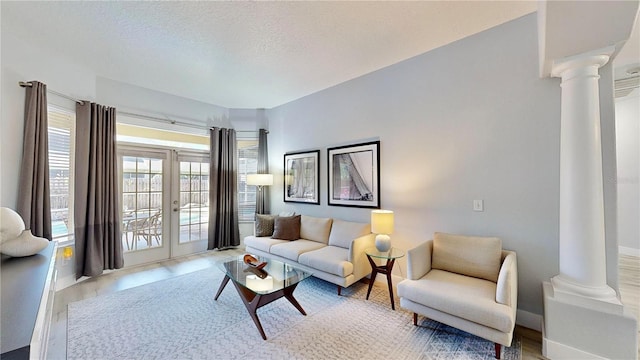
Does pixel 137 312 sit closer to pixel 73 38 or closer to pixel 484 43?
pixel 73 38

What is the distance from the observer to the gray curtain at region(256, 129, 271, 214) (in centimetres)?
507

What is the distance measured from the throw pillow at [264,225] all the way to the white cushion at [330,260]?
1.12 m

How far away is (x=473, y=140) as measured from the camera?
2.69m

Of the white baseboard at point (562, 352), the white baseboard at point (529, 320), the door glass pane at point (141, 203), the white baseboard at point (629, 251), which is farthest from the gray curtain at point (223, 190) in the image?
the white baseboard at point (629, 251)

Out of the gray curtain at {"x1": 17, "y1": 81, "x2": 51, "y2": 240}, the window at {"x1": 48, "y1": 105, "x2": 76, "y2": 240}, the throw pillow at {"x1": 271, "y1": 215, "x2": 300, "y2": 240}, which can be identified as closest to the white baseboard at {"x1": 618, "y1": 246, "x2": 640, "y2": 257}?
the throw pillow at {"x1": 271, "y1": 215, "x2": 300, "y2": 240}

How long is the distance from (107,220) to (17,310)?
324cm

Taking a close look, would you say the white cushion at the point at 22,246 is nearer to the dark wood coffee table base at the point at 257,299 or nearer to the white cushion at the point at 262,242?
the dark wood coffee table base at the point at 257,299

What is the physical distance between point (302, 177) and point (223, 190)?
5.39 ft

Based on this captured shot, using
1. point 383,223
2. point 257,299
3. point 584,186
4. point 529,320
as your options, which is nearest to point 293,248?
point 257,299

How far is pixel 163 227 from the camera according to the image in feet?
14.5

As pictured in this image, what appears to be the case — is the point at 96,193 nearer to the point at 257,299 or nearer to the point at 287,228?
the point at 287,228

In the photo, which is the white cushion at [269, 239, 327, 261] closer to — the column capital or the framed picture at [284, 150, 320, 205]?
the framed picture at [284, 150, 320, 205]

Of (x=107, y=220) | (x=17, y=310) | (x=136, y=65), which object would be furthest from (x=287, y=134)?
(x=17, y=310)

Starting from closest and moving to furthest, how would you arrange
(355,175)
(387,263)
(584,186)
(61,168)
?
(584,186) < (387,263) < (61,168) < (355,175)
